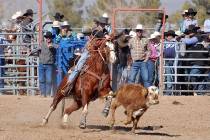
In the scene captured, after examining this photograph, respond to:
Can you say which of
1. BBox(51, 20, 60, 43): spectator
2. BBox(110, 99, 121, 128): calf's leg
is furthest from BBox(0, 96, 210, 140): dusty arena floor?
BBox(51, 20, 60, 43): spectator

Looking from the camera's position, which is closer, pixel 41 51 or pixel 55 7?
pixel 41 51

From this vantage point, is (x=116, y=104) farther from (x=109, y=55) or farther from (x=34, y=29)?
(x=34, y=29)

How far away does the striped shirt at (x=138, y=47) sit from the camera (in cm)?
1880

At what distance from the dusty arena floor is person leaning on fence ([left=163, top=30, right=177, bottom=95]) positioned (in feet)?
3.31

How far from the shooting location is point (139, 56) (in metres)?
19.0

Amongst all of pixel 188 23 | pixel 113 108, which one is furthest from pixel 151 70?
pixel 113 108

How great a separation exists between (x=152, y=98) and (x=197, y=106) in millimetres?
5501

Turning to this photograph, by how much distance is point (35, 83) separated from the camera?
66.2 ft

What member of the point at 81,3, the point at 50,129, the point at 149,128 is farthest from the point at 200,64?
the point at 81,3

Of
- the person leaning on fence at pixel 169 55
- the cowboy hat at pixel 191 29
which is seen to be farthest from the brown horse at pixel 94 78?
the person leaning on fence at pixel 169 55

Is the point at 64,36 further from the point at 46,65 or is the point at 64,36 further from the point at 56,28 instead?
the point at 46,65

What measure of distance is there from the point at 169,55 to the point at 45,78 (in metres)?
3.28

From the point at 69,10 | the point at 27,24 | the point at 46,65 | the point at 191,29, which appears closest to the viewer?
the point at 191,29

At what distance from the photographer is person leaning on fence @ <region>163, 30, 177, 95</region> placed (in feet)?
65.2
